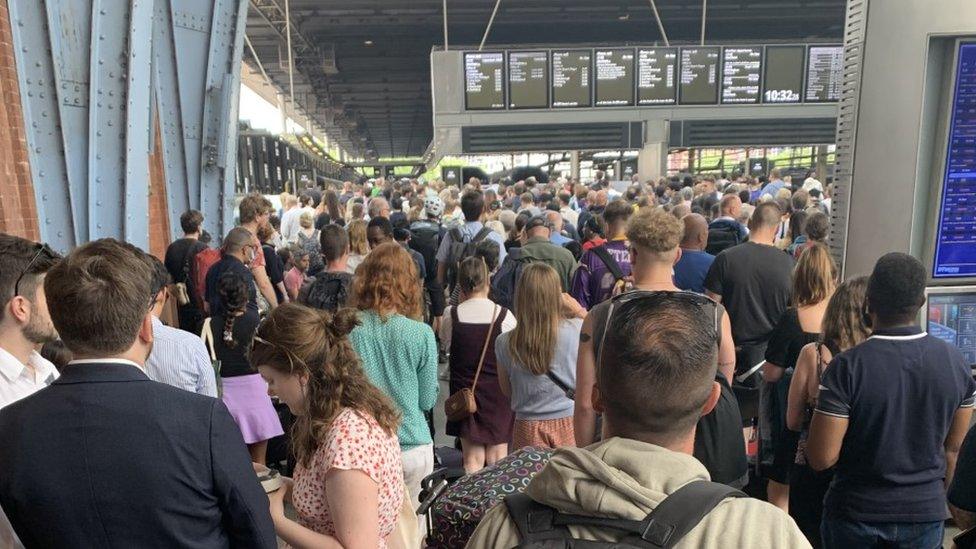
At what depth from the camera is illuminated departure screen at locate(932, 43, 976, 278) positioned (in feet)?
8.94

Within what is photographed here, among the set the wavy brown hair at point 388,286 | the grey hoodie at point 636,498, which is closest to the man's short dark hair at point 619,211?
the wavy brown hair at point 388,286

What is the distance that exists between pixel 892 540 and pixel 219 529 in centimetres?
224

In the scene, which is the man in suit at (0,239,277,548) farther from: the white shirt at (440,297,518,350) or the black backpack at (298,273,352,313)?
the black backpack at (298,273,352,313)

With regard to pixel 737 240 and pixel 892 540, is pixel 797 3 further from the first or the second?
pixel 892 540

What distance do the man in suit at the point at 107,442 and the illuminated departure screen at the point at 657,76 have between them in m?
11.6

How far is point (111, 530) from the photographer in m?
1.49

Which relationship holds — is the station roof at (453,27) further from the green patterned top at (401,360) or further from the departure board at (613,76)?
the green patterned top at (401,360)

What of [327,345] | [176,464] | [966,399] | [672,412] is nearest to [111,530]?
[176,464]

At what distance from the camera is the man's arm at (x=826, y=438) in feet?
7.20

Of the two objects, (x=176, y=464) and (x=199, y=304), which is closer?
(x=176, y=464)

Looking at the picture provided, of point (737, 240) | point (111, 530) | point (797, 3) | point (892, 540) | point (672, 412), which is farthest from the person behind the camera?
point (797, 3)

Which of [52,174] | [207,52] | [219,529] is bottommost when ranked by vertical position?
[219,529]

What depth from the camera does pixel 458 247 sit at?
20.8 ft

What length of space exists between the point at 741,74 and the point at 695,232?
27.8 feet
